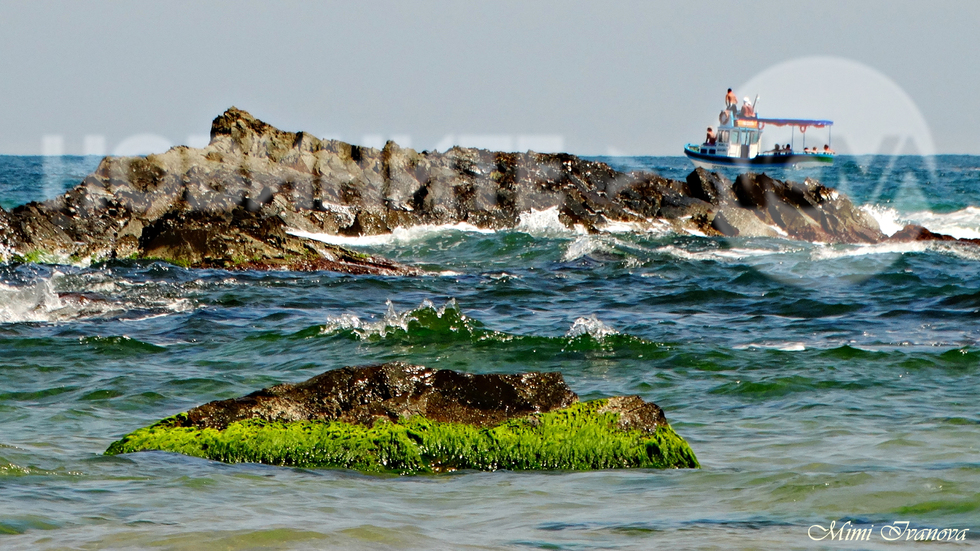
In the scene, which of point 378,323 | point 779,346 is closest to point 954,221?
point 779,346

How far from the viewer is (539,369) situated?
10875 millimetres

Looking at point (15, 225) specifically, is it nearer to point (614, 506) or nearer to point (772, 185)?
point (614, 506)

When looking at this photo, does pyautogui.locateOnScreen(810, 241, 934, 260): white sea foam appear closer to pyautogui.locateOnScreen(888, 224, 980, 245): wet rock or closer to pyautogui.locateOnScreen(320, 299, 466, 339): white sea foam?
pyautogui.locateOnScreen(888, 224, 980, 245): wet rock

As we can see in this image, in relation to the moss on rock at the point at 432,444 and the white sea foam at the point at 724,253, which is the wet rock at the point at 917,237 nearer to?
the white sea foam at the point at 724,253

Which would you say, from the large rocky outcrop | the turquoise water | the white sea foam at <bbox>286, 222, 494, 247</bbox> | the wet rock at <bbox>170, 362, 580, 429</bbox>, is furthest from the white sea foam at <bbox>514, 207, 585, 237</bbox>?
the wet rock at <bbox>170, 362, 580, 429</bbox>

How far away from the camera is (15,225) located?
68.2 ft

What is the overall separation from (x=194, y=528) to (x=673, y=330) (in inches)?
363

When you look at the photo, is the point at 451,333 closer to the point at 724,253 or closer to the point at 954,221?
the point at 724,253

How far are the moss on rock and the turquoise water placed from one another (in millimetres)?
172

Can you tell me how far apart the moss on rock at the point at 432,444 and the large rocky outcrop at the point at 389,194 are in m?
15.1

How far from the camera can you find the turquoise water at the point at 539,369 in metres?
5.26

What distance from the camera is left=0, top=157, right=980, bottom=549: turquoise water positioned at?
5.26 meters

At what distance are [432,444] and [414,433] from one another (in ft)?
0.47

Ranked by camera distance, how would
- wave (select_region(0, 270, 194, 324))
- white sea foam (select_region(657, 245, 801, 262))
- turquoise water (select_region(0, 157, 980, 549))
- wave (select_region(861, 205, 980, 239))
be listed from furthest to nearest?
wave (select_region(861, 205, 980, 239)) → white sea foam (select_region(657, 245, 801, 262)) → wave (select_region(0, 270, 194, 324)) → turquoise water (select_region(0, 157, 980, 549))
